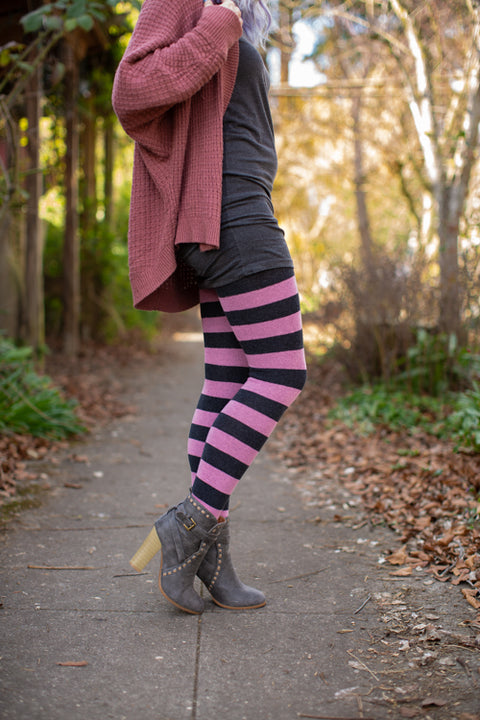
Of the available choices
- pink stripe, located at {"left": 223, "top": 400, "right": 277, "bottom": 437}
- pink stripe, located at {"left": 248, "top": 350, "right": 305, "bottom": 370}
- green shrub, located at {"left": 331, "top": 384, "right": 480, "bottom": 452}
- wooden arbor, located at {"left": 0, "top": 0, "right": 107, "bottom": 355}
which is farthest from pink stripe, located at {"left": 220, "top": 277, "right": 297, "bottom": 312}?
wooden arbor, located at {"left": 0, "top": 0, "right": 107, "bottom": 355}

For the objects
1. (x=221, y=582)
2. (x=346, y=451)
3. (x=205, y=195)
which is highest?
(x=205, y=195)

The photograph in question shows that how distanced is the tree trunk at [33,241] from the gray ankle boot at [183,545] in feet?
13.9

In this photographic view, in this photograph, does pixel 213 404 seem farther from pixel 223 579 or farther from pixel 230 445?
pixel 223 579

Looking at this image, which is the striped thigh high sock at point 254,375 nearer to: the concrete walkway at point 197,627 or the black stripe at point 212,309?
the black stripe at point 212,309

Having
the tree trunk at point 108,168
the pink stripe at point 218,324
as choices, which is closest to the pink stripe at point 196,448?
the pink stripe at point 218,324

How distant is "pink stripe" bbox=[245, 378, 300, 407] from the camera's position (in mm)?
1688

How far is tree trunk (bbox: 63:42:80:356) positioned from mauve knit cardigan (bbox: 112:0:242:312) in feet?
18.1

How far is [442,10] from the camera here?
567 cm

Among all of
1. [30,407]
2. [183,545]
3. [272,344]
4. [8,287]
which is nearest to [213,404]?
[272,344]

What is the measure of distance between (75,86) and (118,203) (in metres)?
3.92

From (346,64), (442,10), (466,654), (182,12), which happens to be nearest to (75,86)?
(442,10)

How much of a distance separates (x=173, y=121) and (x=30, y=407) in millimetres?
2446

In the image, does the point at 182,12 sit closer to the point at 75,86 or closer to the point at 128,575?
the point at 128,575

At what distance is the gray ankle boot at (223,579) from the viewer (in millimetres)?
1801
